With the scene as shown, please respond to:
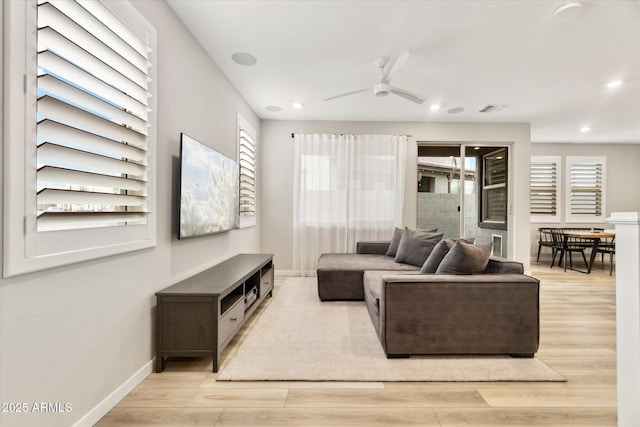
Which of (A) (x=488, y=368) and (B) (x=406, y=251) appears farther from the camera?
(B) (x=406, y=251)

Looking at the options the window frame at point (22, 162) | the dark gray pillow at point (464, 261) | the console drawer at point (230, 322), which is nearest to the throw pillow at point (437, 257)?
the dark gray pillow at point (464, 261)

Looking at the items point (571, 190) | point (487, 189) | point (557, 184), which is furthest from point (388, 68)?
point (571, 190)

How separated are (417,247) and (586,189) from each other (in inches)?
222

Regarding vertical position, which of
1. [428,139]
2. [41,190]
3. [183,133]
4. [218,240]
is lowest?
[218,240]

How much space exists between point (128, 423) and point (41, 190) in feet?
4.02

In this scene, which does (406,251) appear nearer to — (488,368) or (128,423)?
(488,368)

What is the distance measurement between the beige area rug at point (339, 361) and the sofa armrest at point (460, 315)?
3.7 inches

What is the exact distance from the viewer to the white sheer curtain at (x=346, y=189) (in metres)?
5.16

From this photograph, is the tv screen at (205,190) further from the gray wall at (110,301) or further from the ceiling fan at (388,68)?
the ceiling fan at (388,68)

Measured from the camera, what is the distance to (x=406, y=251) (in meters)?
3.90

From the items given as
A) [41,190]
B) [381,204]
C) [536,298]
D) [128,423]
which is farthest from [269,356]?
[381,204]

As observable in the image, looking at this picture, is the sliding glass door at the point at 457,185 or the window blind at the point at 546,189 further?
the window blind at the point at 546,189

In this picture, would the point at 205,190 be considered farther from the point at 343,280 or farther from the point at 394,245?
the point at 394,245

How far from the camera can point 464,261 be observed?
239 centimetres
